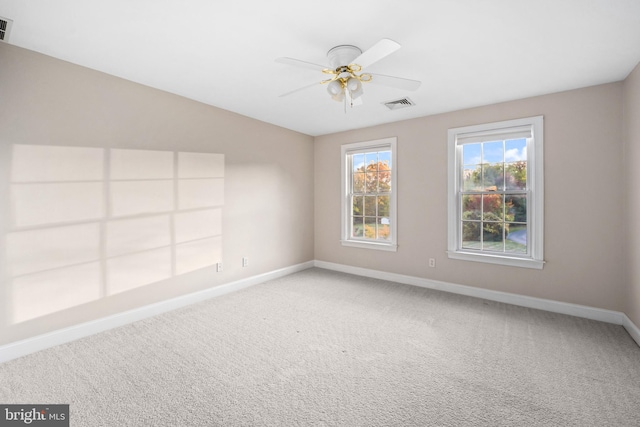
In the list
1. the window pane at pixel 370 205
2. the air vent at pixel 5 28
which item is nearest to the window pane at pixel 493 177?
the window pane at pixel 370 205

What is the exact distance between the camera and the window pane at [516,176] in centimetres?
353

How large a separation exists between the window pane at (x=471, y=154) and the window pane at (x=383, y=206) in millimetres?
1248

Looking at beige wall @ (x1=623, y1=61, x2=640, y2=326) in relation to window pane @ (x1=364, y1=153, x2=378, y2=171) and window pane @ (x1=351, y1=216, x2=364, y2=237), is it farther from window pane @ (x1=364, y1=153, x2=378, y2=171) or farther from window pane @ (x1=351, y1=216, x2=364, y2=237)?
window pane @ (x1=351, y1=216, x2=364, y2=237)

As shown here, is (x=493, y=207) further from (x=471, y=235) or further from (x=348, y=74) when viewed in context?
(x=348, y=74)

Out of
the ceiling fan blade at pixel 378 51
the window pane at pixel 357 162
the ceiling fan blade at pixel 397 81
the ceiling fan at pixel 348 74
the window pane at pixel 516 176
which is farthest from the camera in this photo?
the window pane at pixel 357 162

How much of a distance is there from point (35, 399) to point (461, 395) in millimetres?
2752

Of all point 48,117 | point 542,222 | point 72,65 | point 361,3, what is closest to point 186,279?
point 48,117

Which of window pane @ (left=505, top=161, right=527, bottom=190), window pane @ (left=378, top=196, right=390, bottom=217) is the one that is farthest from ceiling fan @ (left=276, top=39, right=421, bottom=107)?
window pane @ (left=378, top=196, right=390, bottom=217)

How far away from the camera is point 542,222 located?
3.34 meters

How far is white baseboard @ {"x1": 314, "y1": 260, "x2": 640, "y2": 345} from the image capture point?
2.96m

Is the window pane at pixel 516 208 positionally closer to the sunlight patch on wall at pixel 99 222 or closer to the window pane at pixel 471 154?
the window pane at pixel 471 154

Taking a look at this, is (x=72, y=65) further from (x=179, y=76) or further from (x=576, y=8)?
(x=576, y=8)

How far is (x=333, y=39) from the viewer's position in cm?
224

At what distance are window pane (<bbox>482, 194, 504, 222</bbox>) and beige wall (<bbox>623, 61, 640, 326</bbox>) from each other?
1.09m
